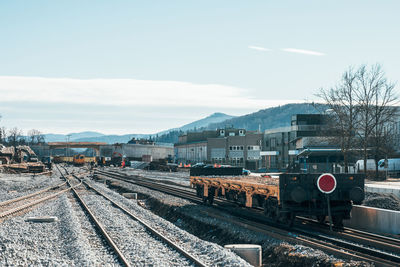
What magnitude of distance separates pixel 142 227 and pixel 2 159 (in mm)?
62444

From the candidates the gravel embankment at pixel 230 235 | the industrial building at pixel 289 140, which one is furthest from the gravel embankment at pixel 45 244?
the industrial building at pixel 289 140

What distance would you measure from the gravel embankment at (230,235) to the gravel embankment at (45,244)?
14.6ft

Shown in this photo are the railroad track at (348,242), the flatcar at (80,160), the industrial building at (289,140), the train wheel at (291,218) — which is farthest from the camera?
the flatcar at (80,160)

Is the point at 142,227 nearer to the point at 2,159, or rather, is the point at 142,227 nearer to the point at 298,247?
the point at 298,247

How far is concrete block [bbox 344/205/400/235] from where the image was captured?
1627 cm

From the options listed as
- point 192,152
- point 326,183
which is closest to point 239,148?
point 192,152

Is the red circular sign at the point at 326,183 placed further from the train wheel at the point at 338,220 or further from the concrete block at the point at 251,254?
the concrete block at the point at 251,254

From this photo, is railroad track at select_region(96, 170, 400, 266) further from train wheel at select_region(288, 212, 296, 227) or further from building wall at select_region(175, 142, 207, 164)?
building wall at select_region(175, 142, 207, 164)

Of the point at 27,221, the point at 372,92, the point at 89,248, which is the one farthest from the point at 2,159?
the point at 89,248

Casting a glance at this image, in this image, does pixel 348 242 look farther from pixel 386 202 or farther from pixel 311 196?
pixel 386 202

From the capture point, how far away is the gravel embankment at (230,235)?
1245 centimetres

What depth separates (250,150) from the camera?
11112 cm

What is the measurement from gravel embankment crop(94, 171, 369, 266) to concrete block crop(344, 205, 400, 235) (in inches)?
164

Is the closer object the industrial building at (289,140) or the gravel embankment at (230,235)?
the gravel embankment at (230,235)
